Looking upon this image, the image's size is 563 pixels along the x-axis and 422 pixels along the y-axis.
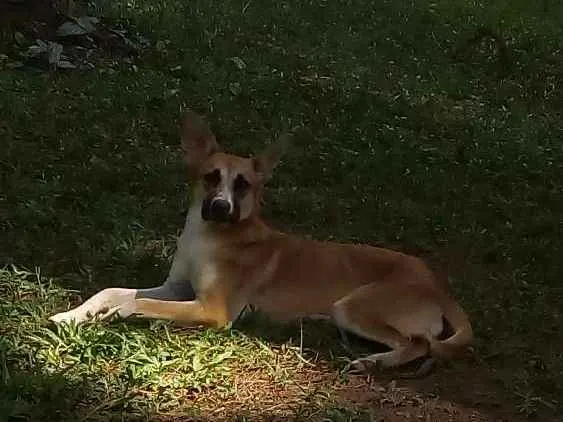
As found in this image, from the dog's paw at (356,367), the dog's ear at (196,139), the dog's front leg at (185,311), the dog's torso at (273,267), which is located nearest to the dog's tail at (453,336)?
the dog's torso at (273,267)

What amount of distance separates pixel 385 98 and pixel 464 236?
11.3 ft

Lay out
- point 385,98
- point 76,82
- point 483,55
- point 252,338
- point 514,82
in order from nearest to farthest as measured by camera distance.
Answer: point 252,338, point 76,82, point 385,98, point 514,82, point 483,55

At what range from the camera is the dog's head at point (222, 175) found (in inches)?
221

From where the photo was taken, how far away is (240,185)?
5.73 m

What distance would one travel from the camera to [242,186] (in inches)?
226

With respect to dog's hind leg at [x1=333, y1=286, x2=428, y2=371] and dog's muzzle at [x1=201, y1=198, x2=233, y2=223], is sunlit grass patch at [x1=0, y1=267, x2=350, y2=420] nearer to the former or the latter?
dog's hind leg at [x1=333, y1=286, x2=428, y2=371]

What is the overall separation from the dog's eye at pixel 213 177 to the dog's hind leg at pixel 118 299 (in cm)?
60

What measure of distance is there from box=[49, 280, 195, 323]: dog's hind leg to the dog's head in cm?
47

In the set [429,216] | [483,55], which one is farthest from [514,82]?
[429,216]

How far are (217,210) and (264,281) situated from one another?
1.63 ft

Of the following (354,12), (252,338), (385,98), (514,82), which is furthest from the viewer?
(354,12)

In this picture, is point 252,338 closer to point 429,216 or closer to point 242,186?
point 242,186

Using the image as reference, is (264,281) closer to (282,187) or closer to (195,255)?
(195,255)

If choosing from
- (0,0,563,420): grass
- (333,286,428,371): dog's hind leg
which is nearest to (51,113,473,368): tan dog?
(333,286,428,371): dog's hind leg
